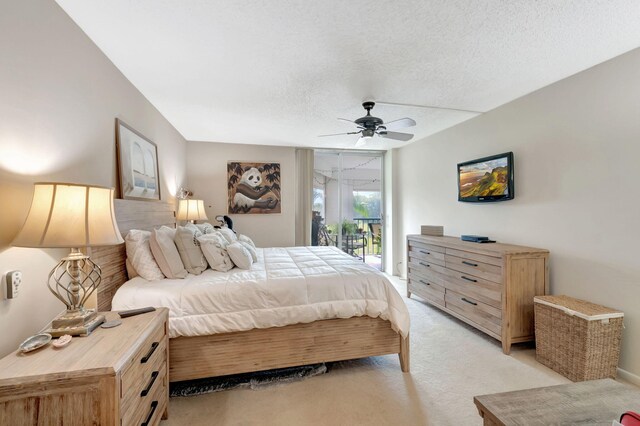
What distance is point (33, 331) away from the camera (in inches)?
53.8

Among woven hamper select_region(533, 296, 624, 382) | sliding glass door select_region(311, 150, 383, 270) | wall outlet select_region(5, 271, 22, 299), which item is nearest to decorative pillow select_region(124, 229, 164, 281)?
wall outlet select_region(5, 271, 22, 299)

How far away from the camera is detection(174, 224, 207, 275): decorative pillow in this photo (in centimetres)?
220

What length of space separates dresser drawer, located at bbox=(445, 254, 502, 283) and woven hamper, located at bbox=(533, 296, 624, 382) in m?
0.45

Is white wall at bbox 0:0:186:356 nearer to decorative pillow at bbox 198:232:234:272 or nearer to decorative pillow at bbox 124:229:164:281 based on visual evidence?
decorative pillow at bbox 124:229:164:281

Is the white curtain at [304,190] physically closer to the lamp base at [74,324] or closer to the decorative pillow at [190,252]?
the decorative pillow at [190,252]

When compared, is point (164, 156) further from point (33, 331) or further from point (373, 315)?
point (373, 315)

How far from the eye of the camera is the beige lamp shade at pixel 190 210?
369 centimetres

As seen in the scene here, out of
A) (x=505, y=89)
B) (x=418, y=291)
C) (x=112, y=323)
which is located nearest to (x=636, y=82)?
(x=505, y=89)

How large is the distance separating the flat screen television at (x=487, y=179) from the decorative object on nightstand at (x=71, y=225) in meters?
3.53

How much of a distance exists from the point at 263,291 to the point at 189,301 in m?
0.51

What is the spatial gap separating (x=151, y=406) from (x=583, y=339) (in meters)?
2.93

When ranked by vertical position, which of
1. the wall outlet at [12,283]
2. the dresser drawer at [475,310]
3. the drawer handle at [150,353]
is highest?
the wall outlet at [12,283]

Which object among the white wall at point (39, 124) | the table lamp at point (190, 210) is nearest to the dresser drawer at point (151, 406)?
the white wall at point (39, 124)

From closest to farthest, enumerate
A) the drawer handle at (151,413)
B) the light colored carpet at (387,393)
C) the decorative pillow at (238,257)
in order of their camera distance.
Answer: the drawer handle at (151,413) < the light colored carpet at (387,393) < the decorative pillow at (238,257)
